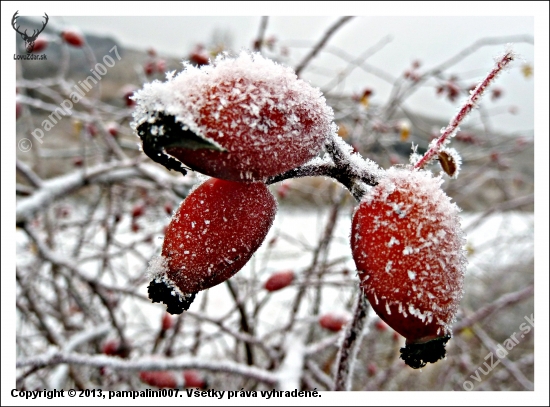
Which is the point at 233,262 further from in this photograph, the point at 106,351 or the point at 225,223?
the point at 106,351

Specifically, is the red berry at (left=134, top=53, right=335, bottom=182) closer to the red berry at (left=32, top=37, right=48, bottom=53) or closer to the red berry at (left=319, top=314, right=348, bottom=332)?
the red berry at (left=319, top=314, right=348, bottom=332)

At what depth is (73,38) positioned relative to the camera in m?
1.92

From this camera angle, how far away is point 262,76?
15.7 inches

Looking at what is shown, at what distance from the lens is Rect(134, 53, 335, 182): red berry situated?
1.21 feet

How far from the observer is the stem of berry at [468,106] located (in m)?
0.43

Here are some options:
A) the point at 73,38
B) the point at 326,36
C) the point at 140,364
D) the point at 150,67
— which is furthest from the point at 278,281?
the point at 150,67

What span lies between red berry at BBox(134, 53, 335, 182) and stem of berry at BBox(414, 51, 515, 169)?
0.15 meters

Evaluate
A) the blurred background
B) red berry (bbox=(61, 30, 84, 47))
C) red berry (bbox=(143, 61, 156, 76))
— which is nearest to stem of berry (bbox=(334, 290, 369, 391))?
the blurred background

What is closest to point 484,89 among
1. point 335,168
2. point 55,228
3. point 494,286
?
point 335,168

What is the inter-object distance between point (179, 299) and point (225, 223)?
10cm

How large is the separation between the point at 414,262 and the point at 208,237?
0.21 m

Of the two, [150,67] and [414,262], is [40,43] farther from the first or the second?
[414,262]

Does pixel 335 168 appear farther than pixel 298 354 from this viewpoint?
No

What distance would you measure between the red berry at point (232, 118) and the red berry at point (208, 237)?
45 mm
